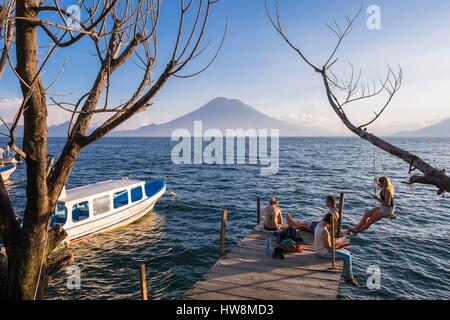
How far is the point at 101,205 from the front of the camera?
1927 cm

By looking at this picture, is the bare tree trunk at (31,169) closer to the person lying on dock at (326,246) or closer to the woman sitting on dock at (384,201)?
the person lying on dock at (326,246)

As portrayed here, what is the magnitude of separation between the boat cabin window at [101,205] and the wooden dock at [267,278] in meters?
11.1

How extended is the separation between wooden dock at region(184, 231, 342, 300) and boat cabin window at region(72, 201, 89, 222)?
1151cm

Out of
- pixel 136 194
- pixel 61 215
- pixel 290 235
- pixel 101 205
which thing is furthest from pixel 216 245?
pixel 136 194

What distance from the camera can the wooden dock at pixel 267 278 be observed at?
8.54 metres

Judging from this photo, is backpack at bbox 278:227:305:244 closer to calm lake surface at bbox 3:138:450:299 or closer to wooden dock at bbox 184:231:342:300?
wooden dock at bbox 184:231:342:300

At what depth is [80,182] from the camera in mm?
40938

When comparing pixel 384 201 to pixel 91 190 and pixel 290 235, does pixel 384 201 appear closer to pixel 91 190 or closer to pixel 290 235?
Result: pixel 290 235

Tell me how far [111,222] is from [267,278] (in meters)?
13.4

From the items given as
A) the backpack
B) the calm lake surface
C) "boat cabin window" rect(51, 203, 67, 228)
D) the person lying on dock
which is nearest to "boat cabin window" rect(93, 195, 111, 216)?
the calm lake surface

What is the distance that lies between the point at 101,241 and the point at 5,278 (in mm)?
14762

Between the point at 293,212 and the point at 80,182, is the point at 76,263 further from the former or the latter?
the point at 80,182

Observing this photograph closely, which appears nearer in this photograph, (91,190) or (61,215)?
(61,215)

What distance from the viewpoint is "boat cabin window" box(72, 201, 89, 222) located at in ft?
61.4
